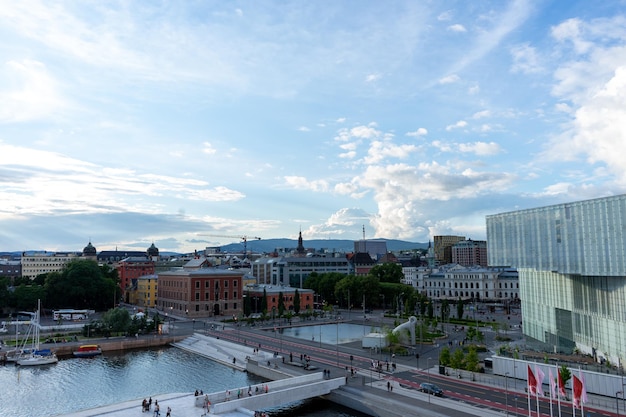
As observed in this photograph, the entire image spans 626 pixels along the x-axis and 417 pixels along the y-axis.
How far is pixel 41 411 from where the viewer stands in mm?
47281

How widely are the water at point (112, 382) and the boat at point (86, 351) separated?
1.38 metres

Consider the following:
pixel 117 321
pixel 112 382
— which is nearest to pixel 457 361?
pixel 112 382

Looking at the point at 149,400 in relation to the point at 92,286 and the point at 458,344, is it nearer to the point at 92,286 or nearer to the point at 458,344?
the point at 458,344

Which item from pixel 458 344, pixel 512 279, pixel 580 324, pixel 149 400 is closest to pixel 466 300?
pixel 512 279

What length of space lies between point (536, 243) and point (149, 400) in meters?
46.8

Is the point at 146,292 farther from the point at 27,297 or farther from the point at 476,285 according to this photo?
the point at 476,285

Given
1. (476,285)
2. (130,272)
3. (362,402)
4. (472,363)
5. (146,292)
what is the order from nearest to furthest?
(362,402) → (472,363) → (146,292) → (476,285) → (130,272)

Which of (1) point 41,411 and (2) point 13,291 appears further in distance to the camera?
(2) point 13,291

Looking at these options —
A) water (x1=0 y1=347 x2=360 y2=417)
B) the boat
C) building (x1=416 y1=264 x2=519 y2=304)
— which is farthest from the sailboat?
building (x1=416 y1=264 x2=519 y2=304)

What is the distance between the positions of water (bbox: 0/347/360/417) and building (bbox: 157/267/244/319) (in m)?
37.7

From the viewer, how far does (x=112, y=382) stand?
58.3 m

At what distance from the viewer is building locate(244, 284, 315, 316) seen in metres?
122

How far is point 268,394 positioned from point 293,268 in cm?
12024

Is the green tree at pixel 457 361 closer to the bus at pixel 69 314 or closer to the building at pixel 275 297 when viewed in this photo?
the building at pixel 275 297
